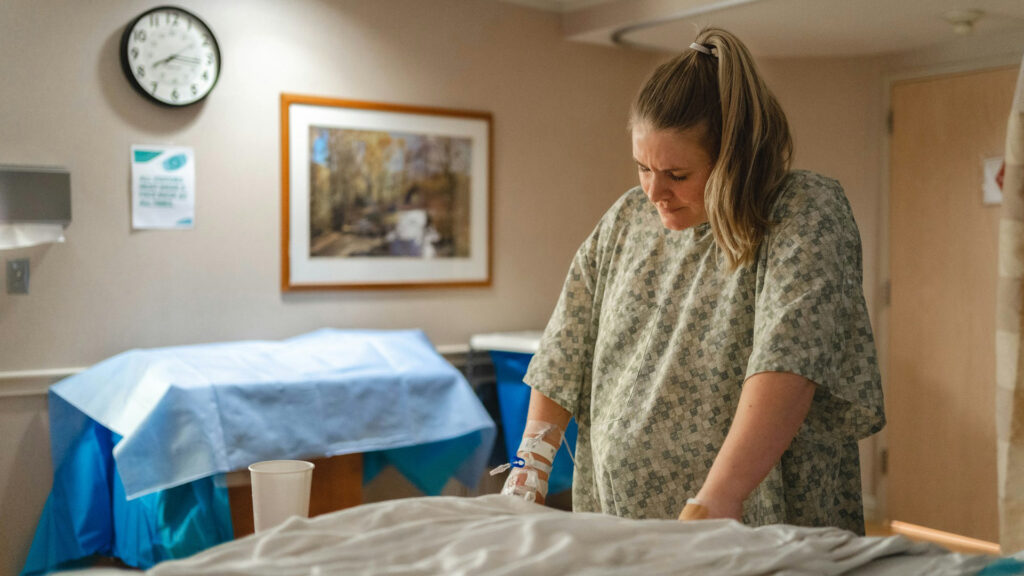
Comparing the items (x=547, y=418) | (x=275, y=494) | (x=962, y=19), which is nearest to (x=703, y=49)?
(x=547, y=418)

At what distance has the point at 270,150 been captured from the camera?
344 cm

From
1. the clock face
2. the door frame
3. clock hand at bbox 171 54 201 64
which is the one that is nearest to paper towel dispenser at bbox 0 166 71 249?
the clock face

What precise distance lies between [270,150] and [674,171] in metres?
2.43

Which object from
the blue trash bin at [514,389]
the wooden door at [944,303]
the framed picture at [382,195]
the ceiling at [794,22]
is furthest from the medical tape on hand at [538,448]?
the wooden door at [944,303]

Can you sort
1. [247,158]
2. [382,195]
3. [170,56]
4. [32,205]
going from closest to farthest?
[32,205] < [170,56] < [247,158] < [382,195]

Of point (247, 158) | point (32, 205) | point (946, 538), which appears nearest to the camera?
point (32, 205)

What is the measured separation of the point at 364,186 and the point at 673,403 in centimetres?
252

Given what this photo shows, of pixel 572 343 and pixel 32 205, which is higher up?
pixel 32 205

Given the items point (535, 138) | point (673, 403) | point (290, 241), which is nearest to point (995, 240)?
point (535, 138)

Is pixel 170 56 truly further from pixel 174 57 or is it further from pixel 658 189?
pixel 658 189

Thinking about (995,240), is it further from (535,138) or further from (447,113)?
(447,113)

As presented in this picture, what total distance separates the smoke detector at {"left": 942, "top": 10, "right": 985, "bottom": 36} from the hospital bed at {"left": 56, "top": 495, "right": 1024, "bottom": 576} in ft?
9.61

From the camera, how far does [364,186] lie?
364 cm

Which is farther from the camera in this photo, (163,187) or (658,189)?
(163,187)
